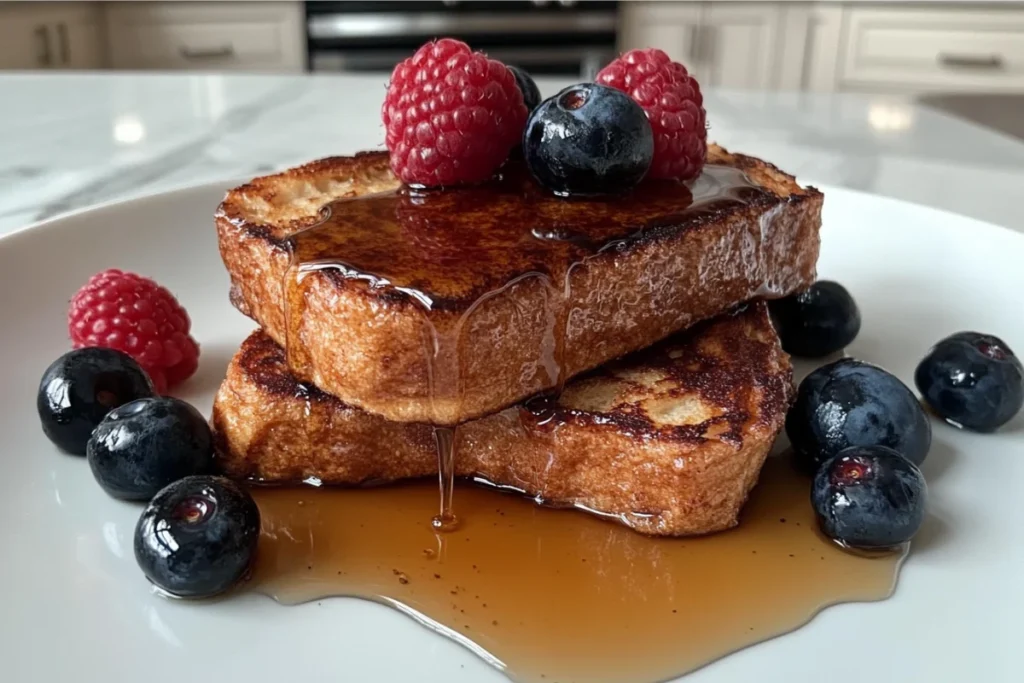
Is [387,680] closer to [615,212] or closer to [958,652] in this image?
[958,652]

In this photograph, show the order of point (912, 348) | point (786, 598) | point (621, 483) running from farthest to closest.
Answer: point (912, 348) < point (621, 483) < point (786, 598)

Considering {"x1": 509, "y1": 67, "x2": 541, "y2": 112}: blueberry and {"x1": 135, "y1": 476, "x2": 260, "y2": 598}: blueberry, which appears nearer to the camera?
{"x1": 135, "y1": 476, "x2": 260, "y2": 598}: blueberry

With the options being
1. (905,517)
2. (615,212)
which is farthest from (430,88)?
(905,517)

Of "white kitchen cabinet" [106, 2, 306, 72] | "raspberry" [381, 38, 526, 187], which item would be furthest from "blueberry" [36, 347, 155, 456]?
"white kitchen cabinet" [106, 2, 306, 72]

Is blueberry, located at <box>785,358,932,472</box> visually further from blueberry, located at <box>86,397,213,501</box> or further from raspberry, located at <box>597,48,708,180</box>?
blueberry, located at <box>86,397,213,501</box>

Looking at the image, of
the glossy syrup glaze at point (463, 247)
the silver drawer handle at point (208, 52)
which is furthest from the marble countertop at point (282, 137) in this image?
the silver drawer handle at point (208, 52)

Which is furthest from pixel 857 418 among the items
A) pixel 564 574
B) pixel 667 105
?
pixel 667 105

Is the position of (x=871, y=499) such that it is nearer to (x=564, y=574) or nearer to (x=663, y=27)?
(x=564, y=574)
